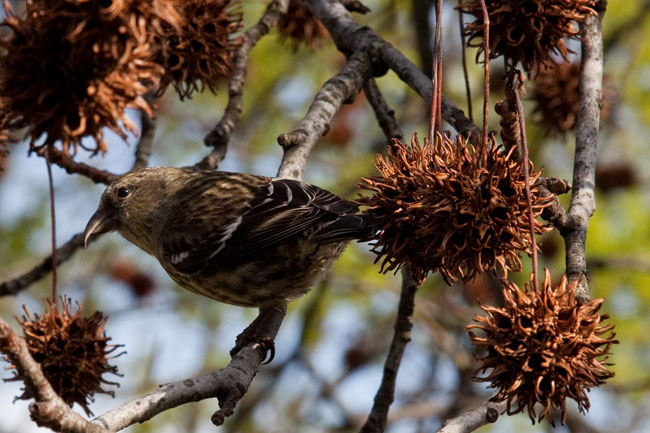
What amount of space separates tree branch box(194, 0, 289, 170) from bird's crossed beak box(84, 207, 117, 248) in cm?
89

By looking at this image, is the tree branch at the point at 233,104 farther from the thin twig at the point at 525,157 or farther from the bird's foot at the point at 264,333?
the thin twig at the point at 525,157

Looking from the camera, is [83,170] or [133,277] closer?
[83,170]

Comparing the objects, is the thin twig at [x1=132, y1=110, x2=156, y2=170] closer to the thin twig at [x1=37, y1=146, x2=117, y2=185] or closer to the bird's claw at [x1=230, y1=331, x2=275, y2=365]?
the thin twig at [x1=37, y1=146, x2=117, y2=185]

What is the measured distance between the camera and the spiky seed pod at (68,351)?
3.75 m

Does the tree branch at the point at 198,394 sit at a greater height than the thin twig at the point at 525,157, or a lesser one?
lesser

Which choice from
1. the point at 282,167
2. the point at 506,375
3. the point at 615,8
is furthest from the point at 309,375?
the point at 615,8

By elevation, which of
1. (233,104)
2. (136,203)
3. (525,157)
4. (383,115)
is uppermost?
(233,104)

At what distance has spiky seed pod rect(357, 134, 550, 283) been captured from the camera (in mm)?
2984

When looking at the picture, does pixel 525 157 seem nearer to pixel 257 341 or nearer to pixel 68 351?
pixel 257 341

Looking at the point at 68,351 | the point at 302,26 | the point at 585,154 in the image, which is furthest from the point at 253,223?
the point at 585,154

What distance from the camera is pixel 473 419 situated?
3.18 meters

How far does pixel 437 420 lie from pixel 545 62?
4.46m

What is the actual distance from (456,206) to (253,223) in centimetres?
264

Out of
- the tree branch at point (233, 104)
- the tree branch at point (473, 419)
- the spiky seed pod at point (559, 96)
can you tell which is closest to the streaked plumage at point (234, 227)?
the tree branch at point (233, 104)
